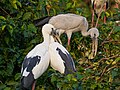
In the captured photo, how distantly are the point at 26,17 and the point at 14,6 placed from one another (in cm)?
17

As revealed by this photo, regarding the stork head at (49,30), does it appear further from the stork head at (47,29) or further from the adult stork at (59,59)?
the adult stork at (59,59)

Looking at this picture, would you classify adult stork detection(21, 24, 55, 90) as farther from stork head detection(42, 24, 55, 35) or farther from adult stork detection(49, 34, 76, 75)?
stork head detection(42, 24, 55, 35)

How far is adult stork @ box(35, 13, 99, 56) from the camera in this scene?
5.25 m

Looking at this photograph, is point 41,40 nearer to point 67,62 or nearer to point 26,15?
point 26,15

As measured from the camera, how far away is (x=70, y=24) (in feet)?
18.6

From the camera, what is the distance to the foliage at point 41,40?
3.62 meters

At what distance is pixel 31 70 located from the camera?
3975 mm

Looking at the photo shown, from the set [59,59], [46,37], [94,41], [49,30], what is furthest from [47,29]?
[94,41]

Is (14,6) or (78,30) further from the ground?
(14,6)

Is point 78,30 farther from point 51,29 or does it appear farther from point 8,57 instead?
point 8,57

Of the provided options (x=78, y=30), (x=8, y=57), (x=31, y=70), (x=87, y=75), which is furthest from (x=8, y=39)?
(x=78, y=30)

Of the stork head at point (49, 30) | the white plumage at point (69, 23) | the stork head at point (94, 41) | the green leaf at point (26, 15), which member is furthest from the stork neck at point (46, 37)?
the white plumage at point (69, 23)

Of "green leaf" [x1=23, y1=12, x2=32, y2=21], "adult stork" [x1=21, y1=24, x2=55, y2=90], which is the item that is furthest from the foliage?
"adult stork" [x1=21, y1=24, x2=55, y2=90]

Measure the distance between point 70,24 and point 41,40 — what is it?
41.0 inches
